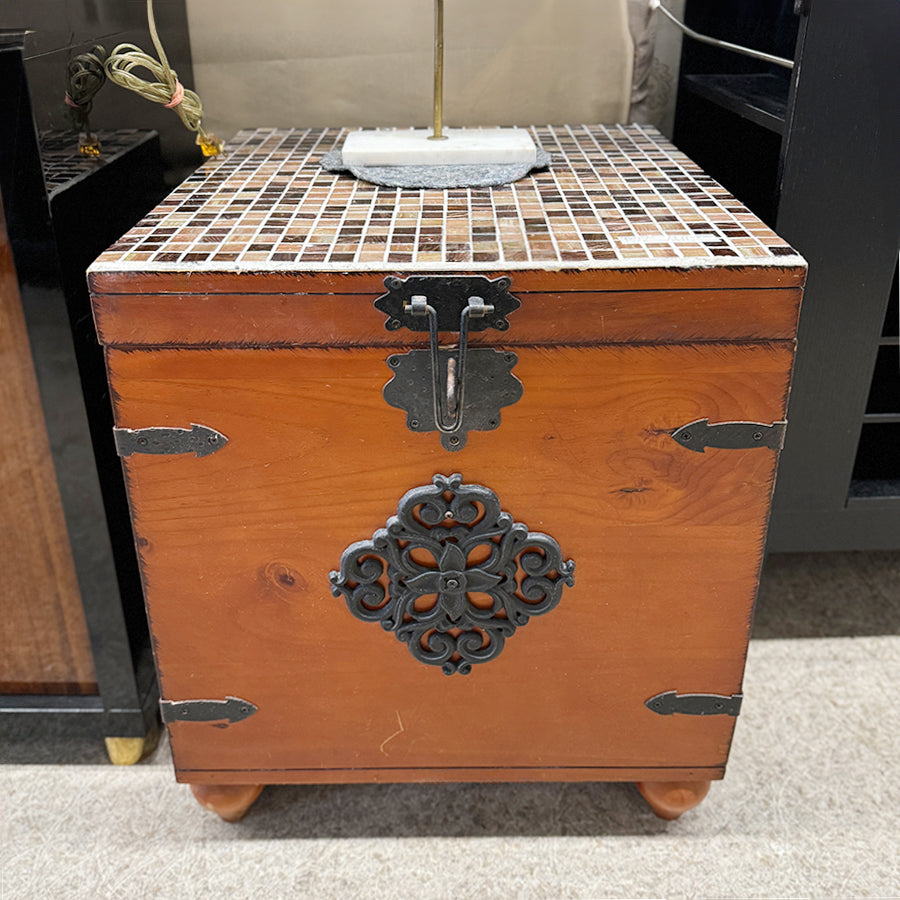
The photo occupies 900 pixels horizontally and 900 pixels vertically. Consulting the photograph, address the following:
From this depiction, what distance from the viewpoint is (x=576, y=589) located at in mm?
1007

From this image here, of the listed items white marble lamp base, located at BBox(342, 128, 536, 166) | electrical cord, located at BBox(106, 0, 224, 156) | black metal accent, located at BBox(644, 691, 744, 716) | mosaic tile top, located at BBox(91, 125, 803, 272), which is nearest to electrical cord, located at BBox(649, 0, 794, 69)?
mosaic tile top, located at BBox(91, 125, 803, 272)

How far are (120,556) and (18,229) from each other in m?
0.42

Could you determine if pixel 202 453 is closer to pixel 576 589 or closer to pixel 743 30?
pixel 576 589

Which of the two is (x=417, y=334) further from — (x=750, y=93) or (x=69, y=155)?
(x=750, y=93)

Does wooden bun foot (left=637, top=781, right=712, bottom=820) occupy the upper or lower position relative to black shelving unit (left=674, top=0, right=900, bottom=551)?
lower

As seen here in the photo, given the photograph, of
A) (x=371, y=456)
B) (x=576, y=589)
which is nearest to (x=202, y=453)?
(x=371, y=456)

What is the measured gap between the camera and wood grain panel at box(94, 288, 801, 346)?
861mm

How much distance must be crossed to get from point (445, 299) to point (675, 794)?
0.69 m

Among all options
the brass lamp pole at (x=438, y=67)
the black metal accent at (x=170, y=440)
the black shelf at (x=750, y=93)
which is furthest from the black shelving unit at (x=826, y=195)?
the black metal accent at (x=170, y=440)

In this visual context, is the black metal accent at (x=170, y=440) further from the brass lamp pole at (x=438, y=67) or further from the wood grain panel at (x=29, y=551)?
the brass lamp pole at (x=438, y=67)

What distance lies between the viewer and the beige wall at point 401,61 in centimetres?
140

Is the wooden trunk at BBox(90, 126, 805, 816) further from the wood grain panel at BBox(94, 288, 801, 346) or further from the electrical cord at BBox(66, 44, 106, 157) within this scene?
the electrical cord at BBox(66, 44, 106, 157)

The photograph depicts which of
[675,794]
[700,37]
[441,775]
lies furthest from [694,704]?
[700,37]

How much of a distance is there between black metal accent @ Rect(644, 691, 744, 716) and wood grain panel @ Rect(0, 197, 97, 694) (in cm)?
73
